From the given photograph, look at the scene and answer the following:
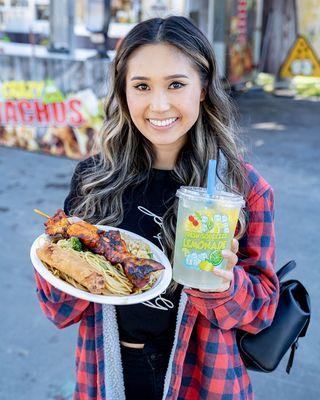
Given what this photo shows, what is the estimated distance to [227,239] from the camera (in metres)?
1.40

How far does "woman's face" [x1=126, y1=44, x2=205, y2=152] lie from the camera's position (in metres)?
1.62

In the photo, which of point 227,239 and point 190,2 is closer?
point 227,239

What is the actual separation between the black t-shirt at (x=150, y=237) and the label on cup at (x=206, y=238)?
34cm

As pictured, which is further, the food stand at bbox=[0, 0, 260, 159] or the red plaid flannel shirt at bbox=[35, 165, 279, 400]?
the food stand at bbox=[0, 0, 260, 159]

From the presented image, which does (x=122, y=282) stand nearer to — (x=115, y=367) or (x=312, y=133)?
(x=115, y=367)

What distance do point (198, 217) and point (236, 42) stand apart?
12.9 meters

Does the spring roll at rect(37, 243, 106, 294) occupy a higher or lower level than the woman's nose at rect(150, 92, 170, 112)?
lower

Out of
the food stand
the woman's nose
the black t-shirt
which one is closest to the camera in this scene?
the woman's nose

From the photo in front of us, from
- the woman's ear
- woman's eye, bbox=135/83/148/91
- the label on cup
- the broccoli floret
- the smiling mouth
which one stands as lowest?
the broccoli floret

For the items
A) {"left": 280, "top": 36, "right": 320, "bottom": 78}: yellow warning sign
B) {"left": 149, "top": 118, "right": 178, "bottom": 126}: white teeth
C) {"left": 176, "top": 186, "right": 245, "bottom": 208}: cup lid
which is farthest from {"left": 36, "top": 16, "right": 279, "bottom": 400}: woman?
{"left": 280, "top": 36, "right": 320, "bottom": 78}: yellow warning sign

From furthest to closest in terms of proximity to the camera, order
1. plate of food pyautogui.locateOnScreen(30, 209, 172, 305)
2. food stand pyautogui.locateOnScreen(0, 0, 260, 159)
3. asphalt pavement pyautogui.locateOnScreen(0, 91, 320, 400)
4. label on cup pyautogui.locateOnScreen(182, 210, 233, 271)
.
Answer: food stand pyautogui.locateOnScreen(0, 0, 260, 159) < asphalt pavement pyautogui.locateOnScreen(0, 91, 320, 400) < plate of food pyautogui.locateOnScreen(30, 209, 172, 305) < label on cup pyautogui.locateOnScreen(182, 210, 233, 271)

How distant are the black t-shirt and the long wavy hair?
0.10 ft

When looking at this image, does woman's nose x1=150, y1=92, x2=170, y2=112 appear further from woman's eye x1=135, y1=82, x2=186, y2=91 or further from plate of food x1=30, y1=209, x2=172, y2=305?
plate of food x1=30, y1=209, x2=172, y2=305

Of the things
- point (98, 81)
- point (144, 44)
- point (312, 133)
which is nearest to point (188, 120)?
point (144, 44)
